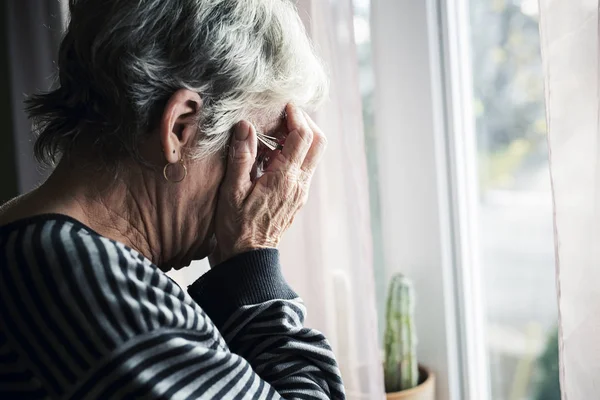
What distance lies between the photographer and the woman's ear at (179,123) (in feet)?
2.94

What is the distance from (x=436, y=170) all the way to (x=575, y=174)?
57 cm

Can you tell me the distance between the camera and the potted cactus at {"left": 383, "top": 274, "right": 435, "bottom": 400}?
4.91ft

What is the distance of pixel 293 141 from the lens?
1042 mm

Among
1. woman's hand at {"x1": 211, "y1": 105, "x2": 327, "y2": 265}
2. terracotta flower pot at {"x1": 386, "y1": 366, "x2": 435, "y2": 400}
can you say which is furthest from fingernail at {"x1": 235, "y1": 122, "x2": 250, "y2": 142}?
terracotta flower pot at {"x1": 386, "y1": 366, "x2": 435, "y2": 400}

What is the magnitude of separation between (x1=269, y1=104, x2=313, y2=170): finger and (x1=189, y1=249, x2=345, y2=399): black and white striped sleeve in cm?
16

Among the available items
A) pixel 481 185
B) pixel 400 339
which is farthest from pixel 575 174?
pixel 400 339

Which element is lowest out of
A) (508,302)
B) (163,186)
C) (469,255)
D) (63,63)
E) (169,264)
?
(508,302)

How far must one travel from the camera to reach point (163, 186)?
0.95 m

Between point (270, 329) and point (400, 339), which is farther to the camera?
point (400, 339)

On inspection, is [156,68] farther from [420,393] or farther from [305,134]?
[420,393]

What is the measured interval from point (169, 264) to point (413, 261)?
779 mm

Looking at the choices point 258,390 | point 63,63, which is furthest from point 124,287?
point 63,63

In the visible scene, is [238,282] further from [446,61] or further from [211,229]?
[446,61]

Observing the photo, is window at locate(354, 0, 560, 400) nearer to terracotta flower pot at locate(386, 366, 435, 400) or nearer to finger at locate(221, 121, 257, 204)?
terracotta flower pot at locate(386, 366, 435, 400)
